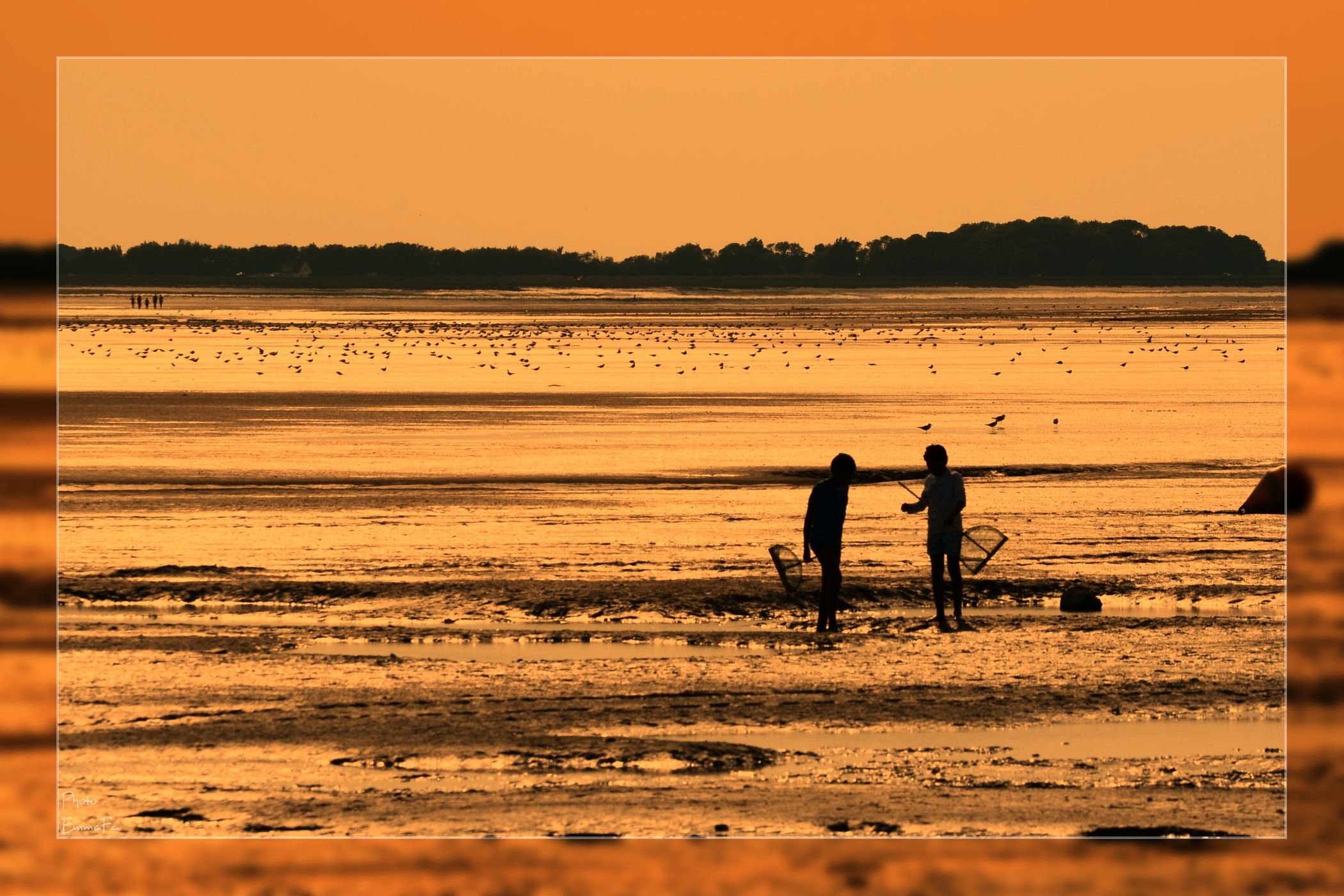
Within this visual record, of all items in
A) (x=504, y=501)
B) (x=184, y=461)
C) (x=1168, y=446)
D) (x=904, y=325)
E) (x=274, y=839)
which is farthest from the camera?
(x=904, y=325)

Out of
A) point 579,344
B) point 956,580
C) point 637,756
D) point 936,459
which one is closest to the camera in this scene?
point 637,756

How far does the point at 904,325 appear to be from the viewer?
307ft

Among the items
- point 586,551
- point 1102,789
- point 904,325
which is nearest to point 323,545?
point 586,551

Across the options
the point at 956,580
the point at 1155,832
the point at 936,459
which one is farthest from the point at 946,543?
the point at 1155,832

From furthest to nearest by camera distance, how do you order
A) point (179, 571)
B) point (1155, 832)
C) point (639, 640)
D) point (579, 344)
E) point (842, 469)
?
point (579, 344)
point (179, 571)
point (842, 469)
point (639, 640)
point (1155, 832)

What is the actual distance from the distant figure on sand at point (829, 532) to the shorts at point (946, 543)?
2.73 feet

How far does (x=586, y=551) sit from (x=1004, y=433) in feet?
50.8

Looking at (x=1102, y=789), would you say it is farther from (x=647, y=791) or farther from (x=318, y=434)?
(x=318, y=434)

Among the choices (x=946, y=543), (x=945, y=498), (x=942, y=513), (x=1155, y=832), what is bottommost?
(x=1155, y=832)

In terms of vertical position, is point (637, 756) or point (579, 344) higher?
point (579, 344)

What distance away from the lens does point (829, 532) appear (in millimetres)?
15711

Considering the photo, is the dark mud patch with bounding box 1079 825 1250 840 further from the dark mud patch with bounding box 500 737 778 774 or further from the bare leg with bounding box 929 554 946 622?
the bare leg with bounding box 929 554 946 622

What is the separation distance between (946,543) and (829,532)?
104 cm

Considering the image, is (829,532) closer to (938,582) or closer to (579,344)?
(938,582)
